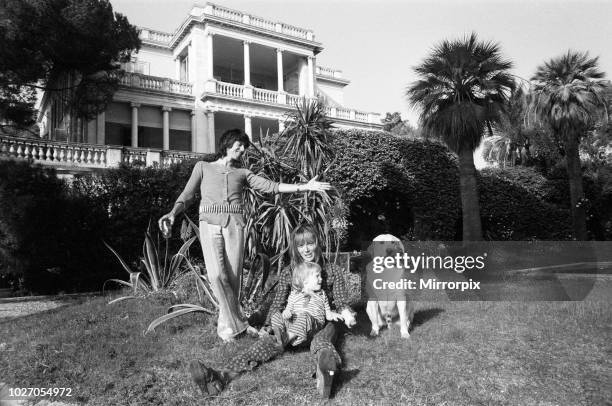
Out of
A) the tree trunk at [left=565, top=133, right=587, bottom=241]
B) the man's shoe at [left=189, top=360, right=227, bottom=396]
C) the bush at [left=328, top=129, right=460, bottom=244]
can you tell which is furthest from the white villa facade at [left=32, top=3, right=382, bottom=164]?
the man's shoe at [left=189, top=360, right=227, bottom=396]

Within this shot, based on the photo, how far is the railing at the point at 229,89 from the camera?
23267 millimetres

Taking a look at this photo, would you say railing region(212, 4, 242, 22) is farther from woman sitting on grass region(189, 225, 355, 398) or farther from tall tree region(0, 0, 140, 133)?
woman sitting on grass region(189, 225, 355, 398)

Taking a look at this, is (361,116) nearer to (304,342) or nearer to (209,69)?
(209,69)

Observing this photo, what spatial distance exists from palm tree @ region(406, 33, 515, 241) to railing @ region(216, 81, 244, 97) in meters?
13.2

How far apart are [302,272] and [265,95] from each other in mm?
21510

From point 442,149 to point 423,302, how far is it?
10.9 m

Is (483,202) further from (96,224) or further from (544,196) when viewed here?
(96,224)

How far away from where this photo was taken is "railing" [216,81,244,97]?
2327cm

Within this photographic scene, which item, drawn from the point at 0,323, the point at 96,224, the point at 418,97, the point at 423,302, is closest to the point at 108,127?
the point at 96,224

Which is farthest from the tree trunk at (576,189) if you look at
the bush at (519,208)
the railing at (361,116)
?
the railing at (361,116)

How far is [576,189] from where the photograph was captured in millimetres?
17344

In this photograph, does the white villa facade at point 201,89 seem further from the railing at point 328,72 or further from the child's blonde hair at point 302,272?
the child's blonde hair at point 302,272

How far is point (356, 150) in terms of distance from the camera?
14594 millimetres

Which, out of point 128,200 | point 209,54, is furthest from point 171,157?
point 209,54
